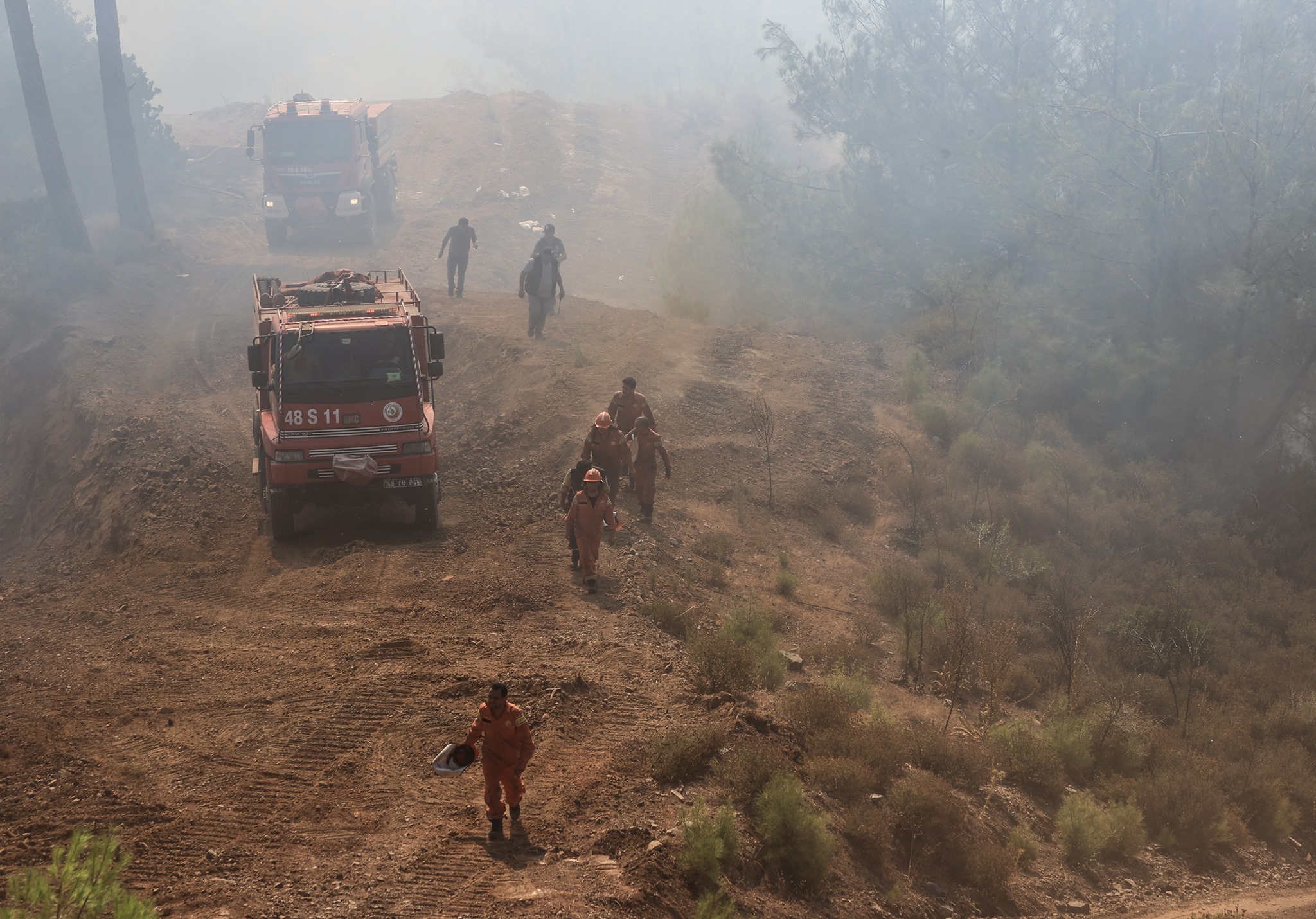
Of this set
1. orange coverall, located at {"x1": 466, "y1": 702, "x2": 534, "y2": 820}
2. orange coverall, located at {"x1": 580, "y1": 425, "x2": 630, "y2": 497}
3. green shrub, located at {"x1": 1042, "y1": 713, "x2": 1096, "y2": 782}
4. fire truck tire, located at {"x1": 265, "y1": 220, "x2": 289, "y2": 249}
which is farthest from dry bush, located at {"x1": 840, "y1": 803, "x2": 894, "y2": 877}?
fire truck tire, located at {"x1": 265, "y1": 220, "x2": 289, "y2": 249}

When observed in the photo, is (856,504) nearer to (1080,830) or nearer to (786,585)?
(786,585)

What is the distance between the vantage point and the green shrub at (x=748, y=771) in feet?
20.3

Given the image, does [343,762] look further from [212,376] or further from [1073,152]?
[1073,152]

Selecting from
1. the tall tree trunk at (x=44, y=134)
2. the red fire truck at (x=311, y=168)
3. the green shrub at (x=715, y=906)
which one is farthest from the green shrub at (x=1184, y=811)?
the tall tree trunk at (x=44, y=134)

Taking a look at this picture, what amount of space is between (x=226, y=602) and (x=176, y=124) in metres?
40.9

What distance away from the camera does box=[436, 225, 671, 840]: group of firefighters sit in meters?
5.38

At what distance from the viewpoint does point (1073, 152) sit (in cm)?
1855

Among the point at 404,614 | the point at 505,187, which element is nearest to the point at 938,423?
the point at 404,614

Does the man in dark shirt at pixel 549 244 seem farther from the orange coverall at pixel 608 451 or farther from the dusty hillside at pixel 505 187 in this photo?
the orange coverall at pixel 608 451

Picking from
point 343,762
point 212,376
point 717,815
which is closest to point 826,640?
point 717,815

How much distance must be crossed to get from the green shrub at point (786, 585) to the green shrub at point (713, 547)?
26.6 inches

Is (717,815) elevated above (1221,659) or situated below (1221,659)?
above

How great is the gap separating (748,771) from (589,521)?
11.2 feet

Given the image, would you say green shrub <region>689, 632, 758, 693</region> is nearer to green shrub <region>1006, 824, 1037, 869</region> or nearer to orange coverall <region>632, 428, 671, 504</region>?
green shrub <region>1006, 824, 1037, 869</region>
